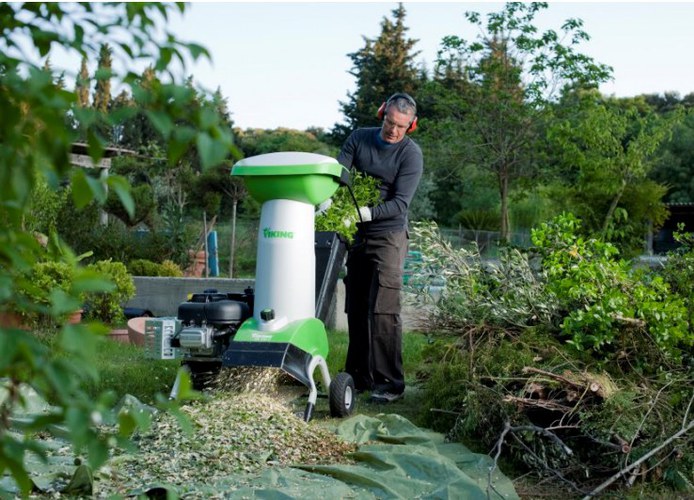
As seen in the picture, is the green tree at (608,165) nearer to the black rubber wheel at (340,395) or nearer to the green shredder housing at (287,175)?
the black rubber wheel at (340,395)

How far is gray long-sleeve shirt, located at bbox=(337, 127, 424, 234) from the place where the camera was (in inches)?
232

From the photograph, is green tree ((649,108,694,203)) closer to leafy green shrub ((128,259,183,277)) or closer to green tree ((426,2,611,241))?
green tree ((426,2,611,241))

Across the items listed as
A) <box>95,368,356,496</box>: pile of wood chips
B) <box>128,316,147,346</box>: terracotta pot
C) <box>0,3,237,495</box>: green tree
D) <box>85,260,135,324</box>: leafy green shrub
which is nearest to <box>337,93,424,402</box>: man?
<box>95,368,356,496</box>: pile of wood chips

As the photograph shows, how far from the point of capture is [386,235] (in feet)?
19.4

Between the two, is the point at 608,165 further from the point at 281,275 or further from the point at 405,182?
the point at 281,275

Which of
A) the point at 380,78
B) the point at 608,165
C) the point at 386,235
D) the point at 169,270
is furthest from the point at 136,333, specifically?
the point at 380,78

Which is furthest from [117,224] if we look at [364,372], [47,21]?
[47,21]

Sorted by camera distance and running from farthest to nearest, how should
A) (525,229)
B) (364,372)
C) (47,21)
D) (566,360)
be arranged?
(525,229) → (364,372) → (566,360) → (47,21)

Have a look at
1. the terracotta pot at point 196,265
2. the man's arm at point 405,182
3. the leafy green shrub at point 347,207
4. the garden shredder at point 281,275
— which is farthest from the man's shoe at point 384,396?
the terracotta pot at point 196,265

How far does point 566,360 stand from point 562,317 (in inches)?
27.9

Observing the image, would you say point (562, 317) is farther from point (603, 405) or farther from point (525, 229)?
point (525, 229)

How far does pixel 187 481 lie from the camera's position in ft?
12.3

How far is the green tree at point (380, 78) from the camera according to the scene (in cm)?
3241

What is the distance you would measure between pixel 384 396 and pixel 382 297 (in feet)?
2.06
